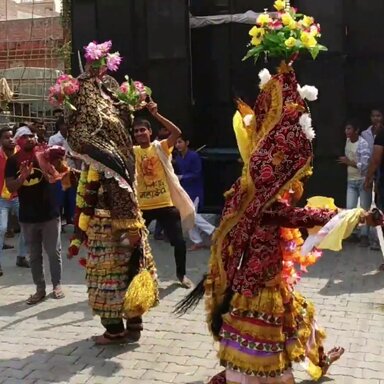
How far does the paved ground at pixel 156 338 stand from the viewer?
4.74 m

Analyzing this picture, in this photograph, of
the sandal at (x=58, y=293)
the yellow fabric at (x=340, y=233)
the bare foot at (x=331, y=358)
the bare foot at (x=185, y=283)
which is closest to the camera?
the yellow fabric at (x=340, y=233)

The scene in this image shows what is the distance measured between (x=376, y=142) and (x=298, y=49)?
4.51m

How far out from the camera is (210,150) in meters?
11.1

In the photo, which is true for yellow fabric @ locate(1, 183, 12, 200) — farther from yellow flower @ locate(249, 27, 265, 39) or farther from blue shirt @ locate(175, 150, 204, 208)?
yellow flower @ locate(249, 27, 265, 39)

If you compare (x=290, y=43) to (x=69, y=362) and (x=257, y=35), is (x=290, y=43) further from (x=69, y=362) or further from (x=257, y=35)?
(x=69, y=362)

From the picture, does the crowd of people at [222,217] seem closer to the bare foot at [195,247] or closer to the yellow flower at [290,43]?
the yellow flower at [290,43]

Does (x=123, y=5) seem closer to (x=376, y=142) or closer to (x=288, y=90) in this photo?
(x=376, y=142)

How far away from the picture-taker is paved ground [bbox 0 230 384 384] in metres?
4.74

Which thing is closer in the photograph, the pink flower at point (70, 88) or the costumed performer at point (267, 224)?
the costumed performer at point (267, 224)

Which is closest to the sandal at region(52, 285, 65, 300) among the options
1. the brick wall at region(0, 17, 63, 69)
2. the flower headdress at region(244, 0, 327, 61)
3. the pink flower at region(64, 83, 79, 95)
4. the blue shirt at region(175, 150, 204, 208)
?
the pink flower at region(64, 83, 79, 95)

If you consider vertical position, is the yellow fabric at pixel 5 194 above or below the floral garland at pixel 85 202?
below

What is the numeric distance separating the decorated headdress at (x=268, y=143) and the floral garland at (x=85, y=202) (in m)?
1.50

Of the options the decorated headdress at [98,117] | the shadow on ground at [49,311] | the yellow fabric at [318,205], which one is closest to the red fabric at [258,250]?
the yellow fabric at [318,205]

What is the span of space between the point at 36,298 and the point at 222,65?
20.1ft
